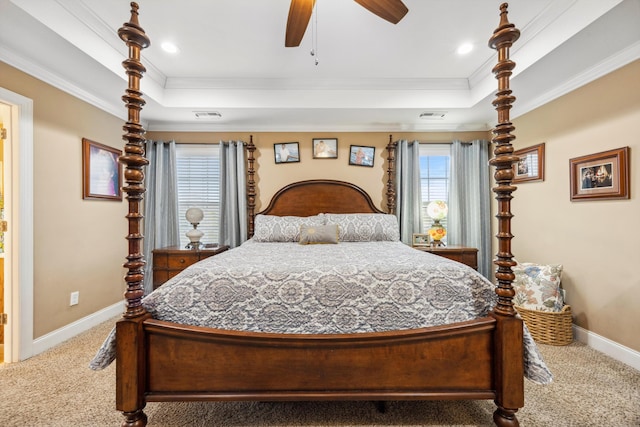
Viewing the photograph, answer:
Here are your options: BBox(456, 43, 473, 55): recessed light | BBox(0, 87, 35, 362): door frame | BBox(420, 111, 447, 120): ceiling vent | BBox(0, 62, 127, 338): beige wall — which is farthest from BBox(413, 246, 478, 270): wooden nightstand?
BBox(0, 87, 35, 362): door frame

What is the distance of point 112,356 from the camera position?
4.80 ft

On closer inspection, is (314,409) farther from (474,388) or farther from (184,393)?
(474,388)

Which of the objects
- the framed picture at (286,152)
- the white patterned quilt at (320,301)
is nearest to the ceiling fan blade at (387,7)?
the white patterned quilt at (320,301)

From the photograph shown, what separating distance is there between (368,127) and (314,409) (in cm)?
327

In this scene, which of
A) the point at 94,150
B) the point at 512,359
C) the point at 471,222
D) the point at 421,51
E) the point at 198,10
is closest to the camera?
the point at 512,359

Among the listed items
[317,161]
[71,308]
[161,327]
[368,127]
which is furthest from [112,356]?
[368,127]

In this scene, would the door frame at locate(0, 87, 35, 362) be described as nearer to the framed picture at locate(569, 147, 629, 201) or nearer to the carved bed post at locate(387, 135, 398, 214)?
the carved bed post at locate(387, 135, 398, 214)

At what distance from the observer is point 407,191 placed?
3.77m

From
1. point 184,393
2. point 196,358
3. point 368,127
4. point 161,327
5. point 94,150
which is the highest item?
point 368,127

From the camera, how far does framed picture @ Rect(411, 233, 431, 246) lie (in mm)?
3555

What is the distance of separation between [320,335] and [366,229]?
6.26 feet

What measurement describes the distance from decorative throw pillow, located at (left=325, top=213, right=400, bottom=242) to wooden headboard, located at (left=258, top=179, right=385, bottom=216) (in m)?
0.47

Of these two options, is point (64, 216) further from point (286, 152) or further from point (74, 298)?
point (286, 152)

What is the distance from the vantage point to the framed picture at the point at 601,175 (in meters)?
2.21
